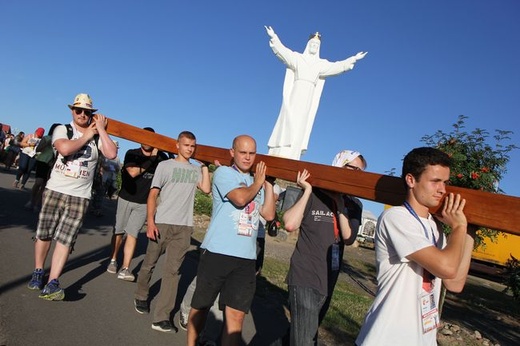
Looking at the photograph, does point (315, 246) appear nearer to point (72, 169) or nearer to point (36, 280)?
point (72, 169)

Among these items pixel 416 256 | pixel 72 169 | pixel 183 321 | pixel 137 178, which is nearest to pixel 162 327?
pixel 183 321

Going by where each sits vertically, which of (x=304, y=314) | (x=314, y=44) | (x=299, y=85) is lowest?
(x=304, y=314)

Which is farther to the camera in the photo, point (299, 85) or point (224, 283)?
point (299, 85)

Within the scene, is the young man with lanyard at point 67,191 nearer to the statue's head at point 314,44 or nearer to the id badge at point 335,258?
the id badge at point 335,258

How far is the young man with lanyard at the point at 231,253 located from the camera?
→ 11.4 feet

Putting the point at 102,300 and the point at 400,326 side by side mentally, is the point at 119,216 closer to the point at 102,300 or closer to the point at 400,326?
the point at 102,300

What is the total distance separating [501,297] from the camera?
48.0 feet

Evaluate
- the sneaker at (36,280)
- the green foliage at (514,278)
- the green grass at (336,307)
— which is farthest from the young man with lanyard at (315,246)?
the green foliage at (514,278)

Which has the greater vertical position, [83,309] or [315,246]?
[315,246]

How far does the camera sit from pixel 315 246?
3.43 meters

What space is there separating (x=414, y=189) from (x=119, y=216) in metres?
5.02

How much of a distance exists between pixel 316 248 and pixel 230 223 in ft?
2.48

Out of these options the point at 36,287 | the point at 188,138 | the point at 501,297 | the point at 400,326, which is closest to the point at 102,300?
the point at 36,287

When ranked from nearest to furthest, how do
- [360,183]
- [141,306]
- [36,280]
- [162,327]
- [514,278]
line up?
[360,183], [162,327], [36,280], [141,306], [514,278]
